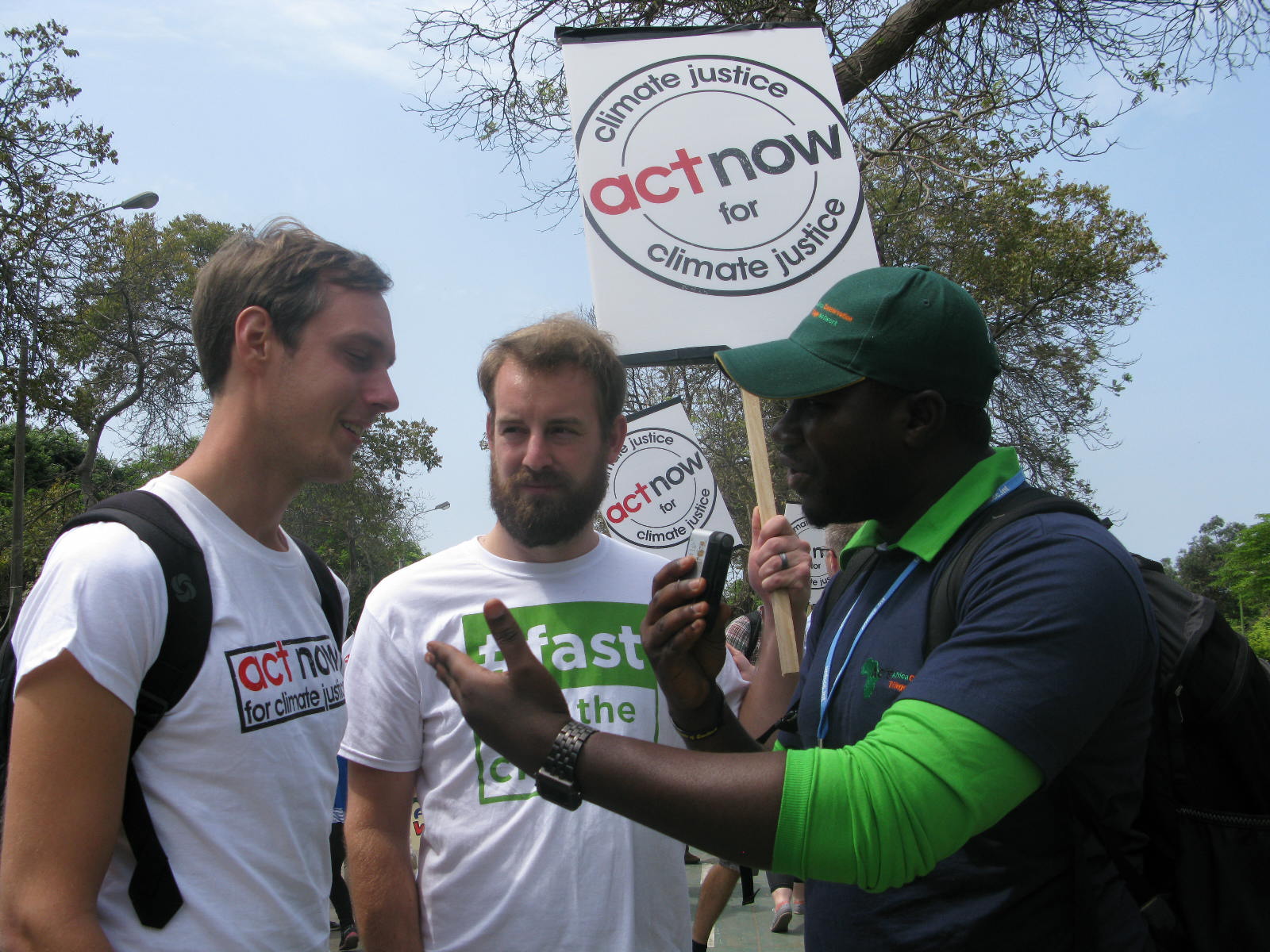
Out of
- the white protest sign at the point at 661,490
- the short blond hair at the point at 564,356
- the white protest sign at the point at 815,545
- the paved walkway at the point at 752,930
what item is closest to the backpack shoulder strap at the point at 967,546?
the short blond hair at the point at 564,356

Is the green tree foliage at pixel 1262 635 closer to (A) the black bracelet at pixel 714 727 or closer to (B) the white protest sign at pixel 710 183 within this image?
(B) the white protest sign at pixel 710 183

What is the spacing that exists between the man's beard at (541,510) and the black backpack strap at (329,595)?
43 centimetres

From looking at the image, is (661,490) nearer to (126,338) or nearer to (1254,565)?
(126,338)

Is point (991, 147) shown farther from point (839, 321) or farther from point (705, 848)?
point (705, 848)

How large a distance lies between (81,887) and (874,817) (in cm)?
112

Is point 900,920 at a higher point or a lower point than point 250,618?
lower

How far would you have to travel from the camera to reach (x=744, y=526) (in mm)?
18484

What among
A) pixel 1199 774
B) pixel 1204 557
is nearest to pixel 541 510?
pixel 1199 774

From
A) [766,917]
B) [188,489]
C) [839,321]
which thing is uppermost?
[839,321]

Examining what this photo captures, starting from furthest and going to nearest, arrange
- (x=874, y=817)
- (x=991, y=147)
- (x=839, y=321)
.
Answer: (x=991, y=147) → (x=839, y=321) → (x=874, y=817)

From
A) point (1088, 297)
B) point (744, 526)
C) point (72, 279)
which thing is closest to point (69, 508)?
point (72, 279)

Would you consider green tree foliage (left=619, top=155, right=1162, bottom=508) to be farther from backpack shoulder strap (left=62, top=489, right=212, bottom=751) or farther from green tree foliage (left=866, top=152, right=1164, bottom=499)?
backpack shoulder strap (left=62, top=489, right=212, bottom=751)

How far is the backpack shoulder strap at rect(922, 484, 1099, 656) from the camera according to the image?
1537mm

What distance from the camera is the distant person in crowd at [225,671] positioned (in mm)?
1445
